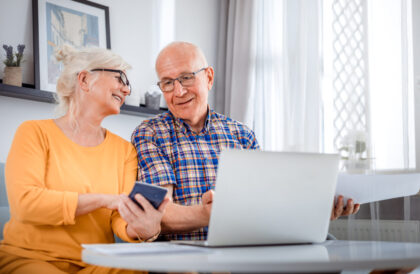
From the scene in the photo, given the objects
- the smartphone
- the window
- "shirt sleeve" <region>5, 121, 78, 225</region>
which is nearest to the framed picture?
"shirt sleeve" <region>5, 121, 78, 225</region>

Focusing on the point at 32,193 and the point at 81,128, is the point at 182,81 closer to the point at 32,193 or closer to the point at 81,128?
the point at 81,128

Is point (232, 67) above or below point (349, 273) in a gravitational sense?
above

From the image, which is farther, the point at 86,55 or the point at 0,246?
the point at 86,55

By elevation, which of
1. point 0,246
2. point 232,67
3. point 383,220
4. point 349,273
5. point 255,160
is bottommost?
point 349,273

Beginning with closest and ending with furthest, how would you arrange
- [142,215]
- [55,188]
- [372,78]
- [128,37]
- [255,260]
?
1. [255,260]
2. [142,215]
3. [55,188]
4. [372,78]
5. [128,37]

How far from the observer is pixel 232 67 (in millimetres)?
3641

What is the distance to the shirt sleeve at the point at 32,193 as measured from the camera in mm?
1329

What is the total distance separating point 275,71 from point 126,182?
6.61 feet

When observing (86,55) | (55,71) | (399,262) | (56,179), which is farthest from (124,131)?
(399,262)

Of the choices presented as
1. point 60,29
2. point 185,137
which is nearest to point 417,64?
point 185,137

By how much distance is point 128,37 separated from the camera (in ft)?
10.7

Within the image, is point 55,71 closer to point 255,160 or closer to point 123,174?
point 123,174

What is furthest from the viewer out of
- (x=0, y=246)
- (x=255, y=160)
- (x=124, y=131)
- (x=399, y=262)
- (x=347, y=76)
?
(x=124, y=131)

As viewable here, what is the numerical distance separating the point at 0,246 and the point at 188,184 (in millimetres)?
717
